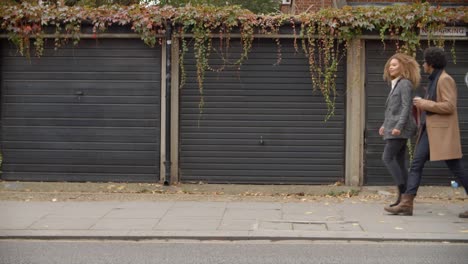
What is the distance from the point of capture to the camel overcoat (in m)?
7.62

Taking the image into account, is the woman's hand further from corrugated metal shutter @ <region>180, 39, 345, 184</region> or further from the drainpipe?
the drainpipe

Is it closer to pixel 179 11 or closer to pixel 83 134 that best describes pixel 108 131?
pixel 83 134

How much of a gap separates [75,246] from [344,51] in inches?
221

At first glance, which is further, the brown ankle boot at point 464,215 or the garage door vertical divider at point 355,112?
the garage door vertical divider at point 355,112

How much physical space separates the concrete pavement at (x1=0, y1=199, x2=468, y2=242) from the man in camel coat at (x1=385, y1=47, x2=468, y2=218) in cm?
64

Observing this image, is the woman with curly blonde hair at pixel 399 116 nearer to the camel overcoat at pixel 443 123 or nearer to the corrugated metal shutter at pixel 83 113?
the camel overcoat at pixel 443 123

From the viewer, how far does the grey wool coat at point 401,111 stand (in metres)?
7.87

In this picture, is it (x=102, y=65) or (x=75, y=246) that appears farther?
(x=102, y=65)

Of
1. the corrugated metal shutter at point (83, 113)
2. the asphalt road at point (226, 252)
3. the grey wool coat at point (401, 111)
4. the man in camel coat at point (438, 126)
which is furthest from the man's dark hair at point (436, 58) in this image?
the corrugated metal shutter at point (83, 113)

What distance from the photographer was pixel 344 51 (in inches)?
402

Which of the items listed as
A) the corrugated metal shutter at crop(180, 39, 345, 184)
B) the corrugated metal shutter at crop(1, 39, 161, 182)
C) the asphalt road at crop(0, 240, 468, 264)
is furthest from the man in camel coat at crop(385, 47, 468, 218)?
the corrugated metal shutter at crop(1, 39, 161, 182)

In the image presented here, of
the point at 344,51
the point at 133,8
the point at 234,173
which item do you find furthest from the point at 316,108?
the point at 133,8

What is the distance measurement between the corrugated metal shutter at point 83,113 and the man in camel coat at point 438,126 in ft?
14.7

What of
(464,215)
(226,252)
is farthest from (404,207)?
(226,252)
